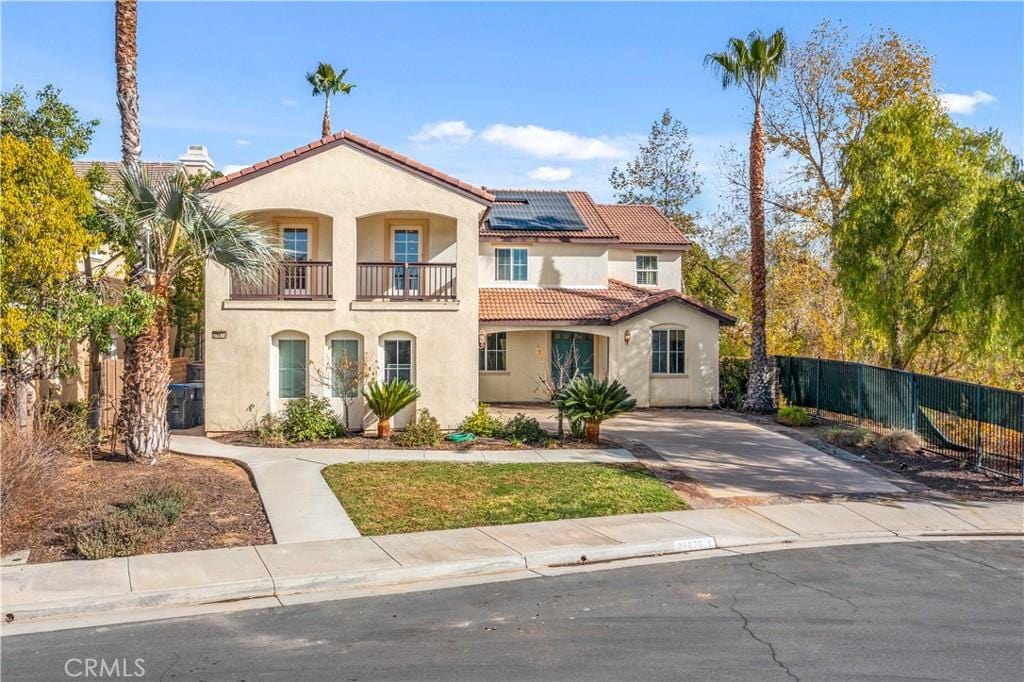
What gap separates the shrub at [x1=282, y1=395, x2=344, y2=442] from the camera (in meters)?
18.0

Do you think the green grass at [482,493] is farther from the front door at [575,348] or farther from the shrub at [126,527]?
the front door at [575,348]

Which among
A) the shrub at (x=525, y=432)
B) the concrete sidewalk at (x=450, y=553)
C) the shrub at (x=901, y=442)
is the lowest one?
the concrete sidewalk at (x=450, y=553)

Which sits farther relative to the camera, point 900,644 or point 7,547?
point 7,547

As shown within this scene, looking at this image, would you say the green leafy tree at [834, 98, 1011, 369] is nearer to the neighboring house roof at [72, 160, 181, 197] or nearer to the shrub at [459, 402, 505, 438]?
the shrub at [459, 402, 505, 438]

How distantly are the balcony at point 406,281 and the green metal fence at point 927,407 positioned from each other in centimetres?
1042

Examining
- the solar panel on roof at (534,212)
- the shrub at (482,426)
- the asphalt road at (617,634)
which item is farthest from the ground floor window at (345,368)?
the asphalt road at (617,634)

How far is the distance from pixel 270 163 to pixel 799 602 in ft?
48.0

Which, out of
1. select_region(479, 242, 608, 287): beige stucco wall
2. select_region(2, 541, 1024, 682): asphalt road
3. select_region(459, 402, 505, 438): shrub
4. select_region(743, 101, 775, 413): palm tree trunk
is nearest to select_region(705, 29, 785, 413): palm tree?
select_region(743, 101, 775, 413): palm tree trunk

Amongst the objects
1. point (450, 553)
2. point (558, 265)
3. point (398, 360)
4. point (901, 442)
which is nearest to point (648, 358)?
point (558, 265)

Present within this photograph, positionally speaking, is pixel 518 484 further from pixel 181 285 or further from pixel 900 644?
pixel 181 285

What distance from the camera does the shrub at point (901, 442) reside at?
18016mm

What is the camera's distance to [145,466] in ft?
48.9

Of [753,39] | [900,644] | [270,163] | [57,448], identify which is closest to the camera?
[900,644]

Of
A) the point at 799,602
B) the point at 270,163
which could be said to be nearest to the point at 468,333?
the point at 270,163
